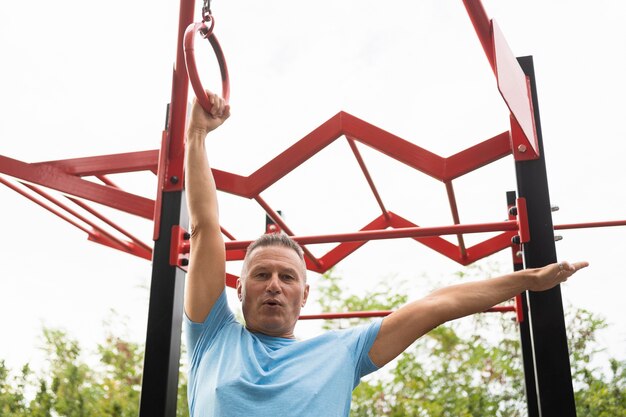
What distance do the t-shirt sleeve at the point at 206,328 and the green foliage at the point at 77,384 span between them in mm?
3755

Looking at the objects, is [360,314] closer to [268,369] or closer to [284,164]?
[284,164]

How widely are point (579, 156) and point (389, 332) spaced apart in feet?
14.7

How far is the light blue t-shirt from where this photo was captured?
128 centimetres

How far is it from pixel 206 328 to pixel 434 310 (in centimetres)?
55

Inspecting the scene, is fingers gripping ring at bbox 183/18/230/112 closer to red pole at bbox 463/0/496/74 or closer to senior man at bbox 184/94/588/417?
senior man at bbox 184/94/588/417

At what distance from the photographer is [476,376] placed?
4.77 metres

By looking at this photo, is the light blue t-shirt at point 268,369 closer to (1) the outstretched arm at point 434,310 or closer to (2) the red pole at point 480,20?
(1) the outstretched arm at point 434,310

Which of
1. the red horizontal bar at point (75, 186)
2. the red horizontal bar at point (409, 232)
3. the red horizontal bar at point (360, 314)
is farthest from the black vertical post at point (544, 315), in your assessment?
the red horizontal bar at point (75, 186)

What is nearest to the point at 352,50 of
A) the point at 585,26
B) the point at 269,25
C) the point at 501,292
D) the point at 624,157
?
the point at 269,25

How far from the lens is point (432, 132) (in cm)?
578

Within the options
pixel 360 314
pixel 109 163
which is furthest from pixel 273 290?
pixel 360 314

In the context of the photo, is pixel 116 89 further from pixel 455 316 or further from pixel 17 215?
pixel 455 316

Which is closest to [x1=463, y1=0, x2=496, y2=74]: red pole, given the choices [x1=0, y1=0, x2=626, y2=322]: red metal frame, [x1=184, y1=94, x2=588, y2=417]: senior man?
[x1=0, y1=0, x2=626, y2=322]: red metal frame

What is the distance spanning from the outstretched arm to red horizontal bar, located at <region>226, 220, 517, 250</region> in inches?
19.4
